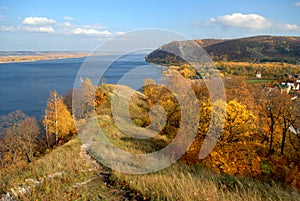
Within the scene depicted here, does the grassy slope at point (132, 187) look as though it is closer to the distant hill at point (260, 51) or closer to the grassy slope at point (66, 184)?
the grassy slope at point (66, 184)

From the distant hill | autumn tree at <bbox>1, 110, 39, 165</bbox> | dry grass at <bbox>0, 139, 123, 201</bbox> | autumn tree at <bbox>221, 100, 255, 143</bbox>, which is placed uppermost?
the distant hill

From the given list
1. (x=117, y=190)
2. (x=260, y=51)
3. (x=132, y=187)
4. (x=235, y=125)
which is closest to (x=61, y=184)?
(x=117, y=190)

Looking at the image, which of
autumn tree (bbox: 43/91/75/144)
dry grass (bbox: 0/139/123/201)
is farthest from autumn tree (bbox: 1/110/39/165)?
dry grass (bbox: 0/139/123/201)

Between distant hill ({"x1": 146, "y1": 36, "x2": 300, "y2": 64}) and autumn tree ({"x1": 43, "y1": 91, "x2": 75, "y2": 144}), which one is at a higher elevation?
distant hill ({"x1": 146, "y1": 36, "x2": 300, "y2": 64})

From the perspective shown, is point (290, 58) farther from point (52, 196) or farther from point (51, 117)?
point (52, 196)

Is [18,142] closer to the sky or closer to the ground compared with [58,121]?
closer to the ground

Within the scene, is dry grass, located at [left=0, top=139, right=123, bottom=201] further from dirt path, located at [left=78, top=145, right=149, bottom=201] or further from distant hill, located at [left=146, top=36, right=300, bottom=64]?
distant hill, located at [left=146, top=36, right=300, bottom=64]

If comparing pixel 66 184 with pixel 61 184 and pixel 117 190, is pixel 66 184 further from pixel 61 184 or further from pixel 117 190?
pixel 117 190

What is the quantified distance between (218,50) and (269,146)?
150m

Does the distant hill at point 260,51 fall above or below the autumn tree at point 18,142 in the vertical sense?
above

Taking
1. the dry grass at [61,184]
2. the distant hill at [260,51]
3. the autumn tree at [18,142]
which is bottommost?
the autumn tree at [18,142]

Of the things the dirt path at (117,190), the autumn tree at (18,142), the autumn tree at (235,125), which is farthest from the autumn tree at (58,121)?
the dirt path at (117,190)

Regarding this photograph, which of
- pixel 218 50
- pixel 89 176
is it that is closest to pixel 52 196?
pixel 89 176

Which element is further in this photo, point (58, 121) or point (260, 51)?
point (260, 51)
